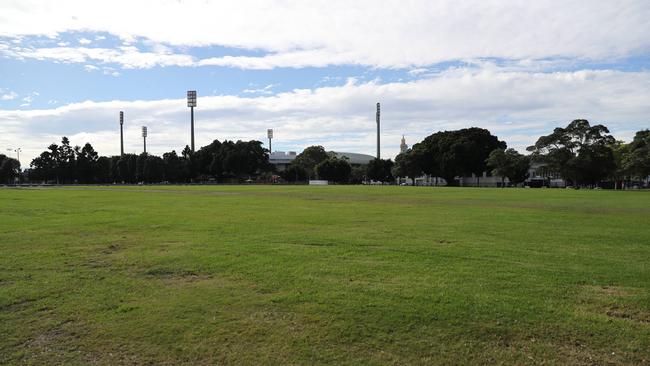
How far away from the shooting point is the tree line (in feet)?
248

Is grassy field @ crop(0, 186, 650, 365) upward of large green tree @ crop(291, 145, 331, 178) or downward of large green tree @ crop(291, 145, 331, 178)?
downward

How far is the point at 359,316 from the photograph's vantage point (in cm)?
622

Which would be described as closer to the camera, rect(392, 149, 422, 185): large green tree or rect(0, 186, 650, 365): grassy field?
rect(0, 186, 650, 365): grassy field

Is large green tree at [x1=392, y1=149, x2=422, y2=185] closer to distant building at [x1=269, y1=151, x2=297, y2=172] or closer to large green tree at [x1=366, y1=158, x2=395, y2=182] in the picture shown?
large green tree at [x1=366, y1=158, x2=395, y2=182]

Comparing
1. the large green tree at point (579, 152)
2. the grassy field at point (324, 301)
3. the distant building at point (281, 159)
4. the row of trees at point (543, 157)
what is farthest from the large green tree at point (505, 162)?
the distant building at point (281, 159)

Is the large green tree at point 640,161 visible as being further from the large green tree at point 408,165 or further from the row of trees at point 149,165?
the row of trees at point 149,165

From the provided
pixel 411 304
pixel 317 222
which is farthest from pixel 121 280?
pixel 317 222

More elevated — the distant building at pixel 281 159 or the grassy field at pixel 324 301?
the distant building at pixel 281 159

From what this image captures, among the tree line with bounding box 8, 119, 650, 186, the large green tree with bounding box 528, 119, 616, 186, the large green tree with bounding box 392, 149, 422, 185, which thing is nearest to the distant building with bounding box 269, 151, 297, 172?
the tree line with bounding box 8, 119, 650, 186

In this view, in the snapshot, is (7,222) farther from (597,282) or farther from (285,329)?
(597,282)

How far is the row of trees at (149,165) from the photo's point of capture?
13688 cm

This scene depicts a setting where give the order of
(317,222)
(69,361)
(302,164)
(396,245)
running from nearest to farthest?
(69,361)
(396,245)
(317,222)
(302,164)

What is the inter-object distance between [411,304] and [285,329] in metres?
1.79

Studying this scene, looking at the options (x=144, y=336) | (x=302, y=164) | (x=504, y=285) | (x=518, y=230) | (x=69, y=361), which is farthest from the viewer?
(x=302, y=164)
